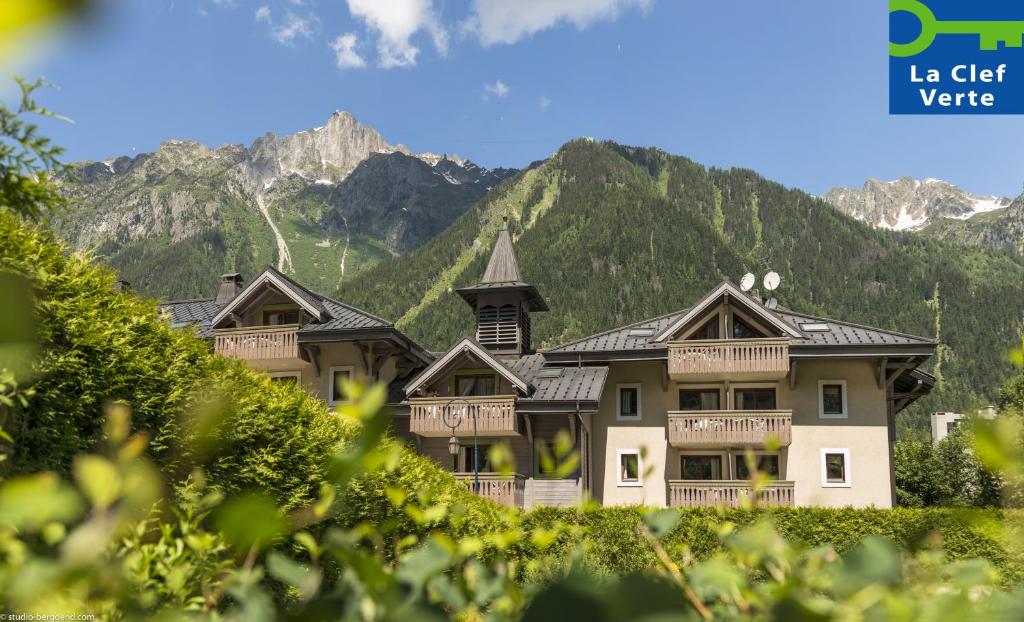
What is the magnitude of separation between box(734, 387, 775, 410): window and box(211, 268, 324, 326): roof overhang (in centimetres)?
1304

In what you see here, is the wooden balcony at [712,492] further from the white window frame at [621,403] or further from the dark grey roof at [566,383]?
the dark grey roof at [566,383]

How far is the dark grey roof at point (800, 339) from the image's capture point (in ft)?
73.6

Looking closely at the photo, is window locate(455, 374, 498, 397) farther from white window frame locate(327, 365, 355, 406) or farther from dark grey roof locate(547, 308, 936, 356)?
white window frame locate(327, 365, 355, 406)

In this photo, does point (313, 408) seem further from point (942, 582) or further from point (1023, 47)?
point (1023, 47)

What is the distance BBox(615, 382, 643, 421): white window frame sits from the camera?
24.4 m

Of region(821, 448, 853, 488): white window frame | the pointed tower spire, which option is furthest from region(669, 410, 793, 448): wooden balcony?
the pointed tower spire

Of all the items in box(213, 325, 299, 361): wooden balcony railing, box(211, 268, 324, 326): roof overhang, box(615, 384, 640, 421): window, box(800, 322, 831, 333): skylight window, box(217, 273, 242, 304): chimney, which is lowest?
box(615, 384, 640, 421): window

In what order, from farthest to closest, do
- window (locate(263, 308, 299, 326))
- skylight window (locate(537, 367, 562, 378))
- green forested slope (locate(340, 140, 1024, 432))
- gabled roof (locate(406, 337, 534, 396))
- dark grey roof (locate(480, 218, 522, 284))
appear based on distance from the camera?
green forested slope (locate(340, 140, 1024, 432)), dark grey roof (locate(480, 218, 522, 284)), window (locate(263, 308, 299, 326)), skylight window (locate(537, 367, 562, 378)), gabled roof (locate(406, 337, 534, 396))

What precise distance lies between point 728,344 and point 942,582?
22667 mm

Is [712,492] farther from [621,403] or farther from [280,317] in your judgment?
[280,317]

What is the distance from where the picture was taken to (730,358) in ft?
75.6

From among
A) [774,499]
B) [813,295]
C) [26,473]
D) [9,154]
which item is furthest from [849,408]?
[813,295]

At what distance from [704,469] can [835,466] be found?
369 centimetres

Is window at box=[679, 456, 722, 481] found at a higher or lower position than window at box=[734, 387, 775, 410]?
lower
